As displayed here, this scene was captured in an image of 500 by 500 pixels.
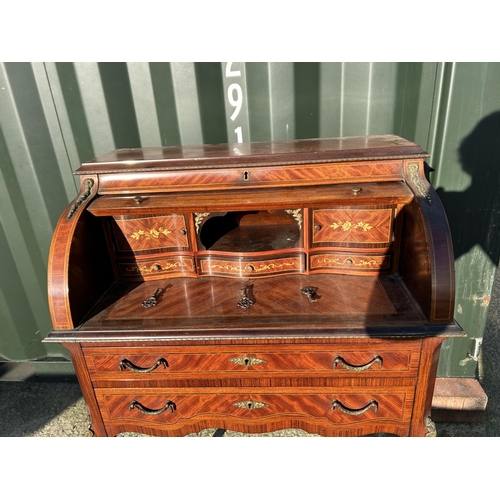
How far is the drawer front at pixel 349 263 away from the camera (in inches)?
82.6

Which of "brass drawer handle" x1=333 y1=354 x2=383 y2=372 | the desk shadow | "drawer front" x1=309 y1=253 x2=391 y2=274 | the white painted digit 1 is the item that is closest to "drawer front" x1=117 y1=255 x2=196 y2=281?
"drawer front" x1=309 y1=253 x2=391 y2=274

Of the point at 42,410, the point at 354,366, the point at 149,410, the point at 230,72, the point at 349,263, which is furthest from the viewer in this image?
the point at 42,410

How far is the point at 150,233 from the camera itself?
2.16 metres

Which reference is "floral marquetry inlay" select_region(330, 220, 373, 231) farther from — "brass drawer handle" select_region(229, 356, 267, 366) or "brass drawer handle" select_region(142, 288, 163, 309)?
"brass drawer handle" select_region(142, 288, 163, 309)

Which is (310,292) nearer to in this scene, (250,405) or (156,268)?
(250,405)

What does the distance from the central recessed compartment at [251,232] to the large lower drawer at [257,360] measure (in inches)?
25.2

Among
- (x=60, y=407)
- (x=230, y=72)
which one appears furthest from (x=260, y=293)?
(x=60, y=407)

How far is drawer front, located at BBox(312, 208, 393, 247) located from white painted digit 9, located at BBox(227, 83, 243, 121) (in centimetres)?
115

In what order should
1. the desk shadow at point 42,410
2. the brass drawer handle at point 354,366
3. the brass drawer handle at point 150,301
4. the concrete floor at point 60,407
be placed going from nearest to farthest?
1. the brass drawer handle at point 354,366
2. the brass drawer handle at point 150,301
3. the concrete floor at point 60,407
4. the desk shadow at point 42,410

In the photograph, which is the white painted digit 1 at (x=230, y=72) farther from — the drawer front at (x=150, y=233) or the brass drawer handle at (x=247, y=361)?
the brass drawer handle at (x=247, y=361)

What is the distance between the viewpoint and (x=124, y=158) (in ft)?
7.12

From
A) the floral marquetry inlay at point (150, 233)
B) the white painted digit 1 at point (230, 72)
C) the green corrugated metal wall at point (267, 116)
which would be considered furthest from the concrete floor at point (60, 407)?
the white painted digit 1 at point (230, 72)

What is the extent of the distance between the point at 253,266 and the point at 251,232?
0.32 m
